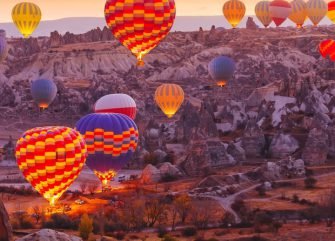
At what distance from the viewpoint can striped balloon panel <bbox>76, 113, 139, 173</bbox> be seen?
115 ft

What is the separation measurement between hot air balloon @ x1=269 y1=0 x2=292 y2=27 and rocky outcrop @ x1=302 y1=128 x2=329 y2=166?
62153mm

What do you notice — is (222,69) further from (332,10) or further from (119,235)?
(119,235)

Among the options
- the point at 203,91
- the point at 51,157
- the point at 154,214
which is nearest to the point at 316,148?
the point at 154,214

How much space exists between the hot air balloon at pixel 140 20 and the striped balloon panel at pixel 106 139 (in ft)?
18.5

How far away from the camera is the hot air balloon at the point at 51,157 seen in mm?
29969

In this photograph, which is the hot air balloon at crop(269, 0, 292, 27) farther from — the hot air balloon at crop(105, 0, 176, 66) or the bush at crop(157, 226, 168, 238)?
the bush at crop(157, 226, 168, 238)

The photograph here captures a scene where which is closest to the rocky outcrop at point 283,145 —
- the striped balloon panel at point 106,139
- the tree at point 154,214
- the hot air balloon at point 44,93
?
the striped balloon panel at point 106,139

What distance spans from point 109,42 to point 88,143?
7349cm

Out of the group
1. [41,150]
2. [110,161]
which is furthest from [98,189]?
[41,150]

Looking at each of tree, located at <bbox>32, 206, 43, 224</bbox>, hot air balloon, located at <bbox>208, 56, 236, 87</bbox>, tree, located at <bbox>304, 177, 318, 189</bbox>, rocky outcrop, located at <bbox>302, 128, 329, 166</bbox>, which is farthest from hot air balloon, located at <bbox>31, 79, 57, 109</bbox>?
tree, located at <bbox>304, 177, 318, 189</bbox>

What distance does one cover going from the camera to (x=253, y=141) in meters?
43.3

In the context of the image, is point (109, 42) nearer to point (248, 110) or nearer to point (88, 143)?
point (248, 110)

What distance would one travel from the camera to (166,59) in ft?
326

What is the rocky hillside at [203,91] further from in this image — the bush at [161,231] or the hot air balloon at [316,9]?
the bush at [161,231]
